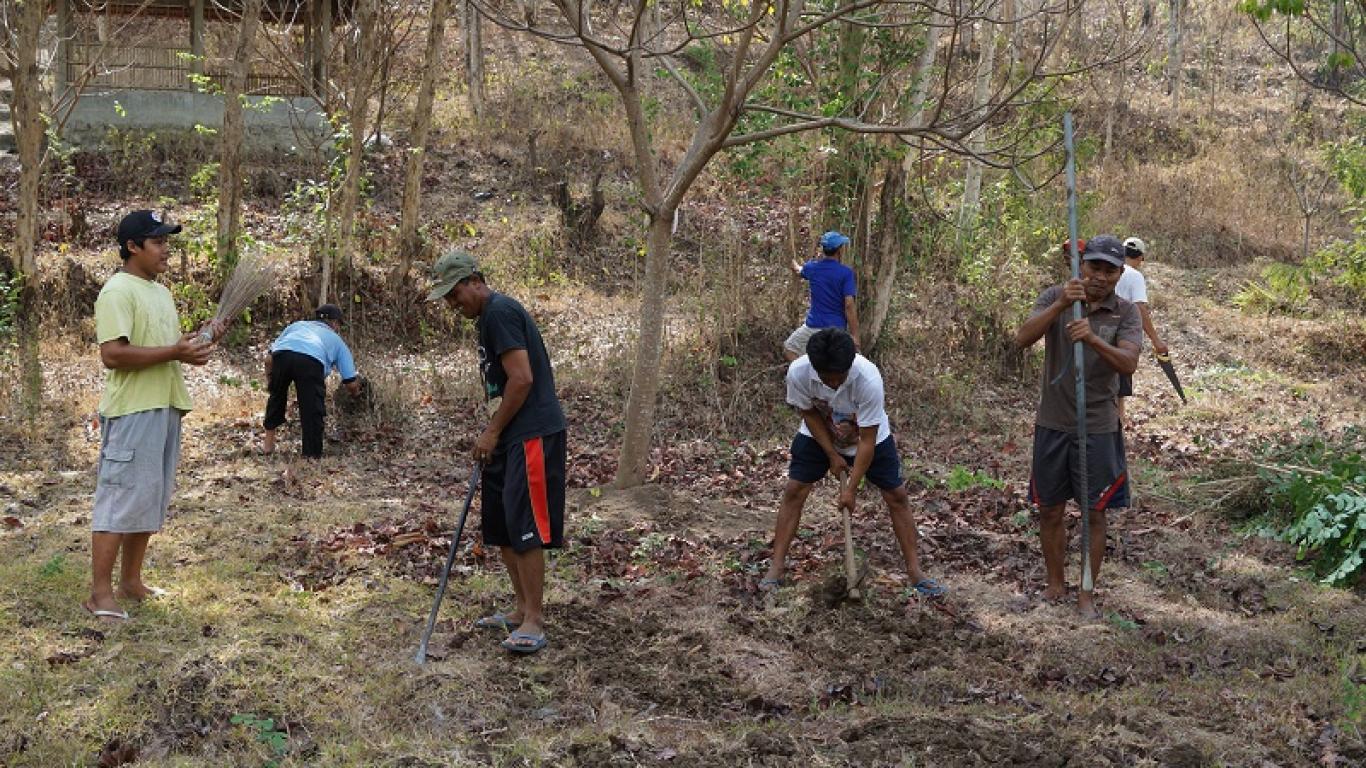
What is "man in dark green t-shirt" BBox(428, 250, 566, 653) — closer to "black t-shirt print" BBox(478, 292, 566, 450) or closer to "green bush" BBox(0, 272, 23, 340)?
"black t-shirt print" BBox(478, 292, 566, 450)

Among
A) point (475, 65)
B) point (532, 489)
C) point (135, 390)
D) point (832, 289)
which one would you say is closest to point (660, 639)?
point (532, 489)

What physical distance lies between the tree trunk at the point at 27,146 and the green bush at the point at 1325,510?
11527 mm

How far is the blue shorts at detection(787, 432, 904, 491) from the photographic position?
6961mm

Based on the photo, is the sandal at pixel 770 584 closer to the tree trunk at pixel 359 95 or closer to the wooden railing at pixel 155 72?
the tree trunk at pixel 359 95

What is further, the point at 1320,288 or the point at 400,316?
the point at 1320,288

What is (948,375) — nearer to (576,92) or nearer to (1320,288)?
(1320,288)

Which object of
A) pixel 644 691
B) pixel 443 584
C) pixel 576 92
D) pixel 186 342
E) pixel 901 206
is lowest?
pixel 644 691

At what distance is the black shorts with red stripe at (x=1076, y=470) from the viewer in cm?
661

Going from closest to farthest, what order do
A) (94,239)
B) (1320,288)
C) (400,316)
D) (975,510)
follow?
(975,510) → (400,316) → (94,239) → (1320,288)

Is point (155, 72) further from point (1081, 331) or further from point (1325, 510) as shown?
point (1325, 510)

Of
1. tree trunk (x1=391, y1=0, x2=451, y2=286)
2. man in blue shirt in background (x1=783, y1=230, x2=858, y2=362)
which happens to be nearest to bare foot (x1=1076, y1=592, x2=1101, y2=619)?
man in blue shirt in background (x1=783, y1=230, x2=858, y2=362)

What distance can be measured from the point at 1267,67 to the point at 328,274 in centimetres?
2585

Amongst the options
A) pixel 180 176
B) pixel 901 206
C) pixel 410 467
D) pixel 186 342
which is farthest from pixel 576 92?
pixel 186 342

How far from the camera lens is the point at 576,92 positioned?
24.1 m
